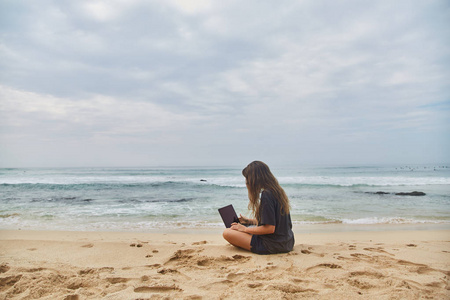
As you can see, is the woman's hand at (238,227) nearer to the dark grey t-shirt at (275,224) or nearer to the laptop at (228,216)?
the laptop at (228,216)

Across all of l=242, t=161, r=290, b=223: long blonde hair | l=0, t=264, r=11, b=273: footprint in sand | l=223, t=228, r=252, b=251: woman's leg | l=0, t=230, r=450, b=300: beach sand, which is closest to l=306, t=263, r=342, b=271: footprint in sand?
l=0, t=230, r=450, b=300: beach sand

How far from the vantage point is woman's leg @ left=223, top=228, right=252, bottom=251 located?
4.10 m

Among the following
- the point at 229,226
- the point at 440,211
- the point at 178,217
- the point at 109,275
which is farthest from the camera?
the point at 440,211

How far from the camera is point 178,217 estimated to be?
8.88 m

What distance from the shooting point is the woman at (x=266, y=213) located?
3742 mm

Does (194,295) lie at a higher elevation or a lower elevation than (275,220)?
lower

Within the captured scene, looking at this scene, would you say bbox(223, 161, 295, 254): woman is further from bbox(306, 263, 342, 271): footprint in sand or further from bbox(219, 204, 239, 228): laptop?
bbox(306, 263, 342, 271): footprint in sand

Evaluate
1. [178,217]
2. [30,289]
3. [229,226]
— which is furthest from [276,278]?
[178,217]

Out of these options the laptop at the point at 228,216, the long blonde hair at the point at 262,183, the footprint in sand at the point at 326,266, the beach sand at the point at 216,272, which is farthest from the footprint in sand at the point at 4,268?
the footprint in sand at the point at 326,266

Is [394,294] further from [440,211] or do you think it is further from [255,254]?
[440,211]

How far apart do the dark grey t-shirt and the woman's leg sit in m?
0.24

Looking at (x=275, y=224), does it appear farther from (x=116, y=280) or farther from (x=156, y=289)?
(x=116, y=280)

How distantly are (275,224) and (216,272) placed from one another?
1.09 m

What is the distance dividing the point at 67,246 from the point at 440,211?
1162 cm
